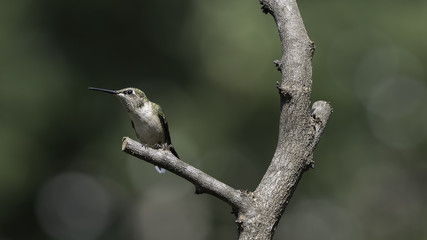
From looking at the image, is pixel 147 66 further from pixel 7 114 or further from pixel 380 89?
pixel 380 89

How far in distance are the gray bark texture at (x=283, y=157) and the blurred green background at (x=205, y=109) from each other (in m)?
8.37

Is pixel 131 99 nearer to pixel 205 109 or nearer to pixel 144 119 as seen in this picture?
pixel 144 119

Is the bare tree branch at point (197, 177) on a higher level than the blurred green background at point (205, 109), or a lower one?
lower

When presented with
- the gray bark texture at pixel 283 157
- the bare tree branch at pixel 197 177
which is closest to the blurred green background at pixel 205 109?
the gray bark texture at pixel 283 157

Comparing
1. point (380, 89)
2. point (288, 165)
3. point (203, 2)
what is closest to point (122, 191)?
point (203, 2)

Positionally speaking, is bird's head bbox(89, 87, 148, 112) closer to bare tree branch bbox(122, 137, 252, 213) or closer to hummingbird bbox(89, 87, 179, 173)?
hummingbird bbox(89, 87, 179, 173)

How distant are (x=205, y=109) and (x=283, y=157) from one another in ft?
37.8

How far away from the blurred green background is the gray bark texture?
27.5 feet

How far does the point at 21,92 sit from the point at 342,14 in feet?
22.6

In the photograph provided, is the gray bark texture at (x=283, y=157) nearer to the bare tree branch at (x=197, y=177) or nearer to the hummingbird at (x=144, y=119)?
the bare tree branch at (x=197, y=177)

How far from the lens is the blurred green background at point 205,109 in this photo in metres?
13.5

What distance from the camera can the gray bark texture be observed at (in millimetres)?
3826

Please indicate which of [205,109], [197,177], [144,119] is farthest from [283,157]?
Result: [205,109]

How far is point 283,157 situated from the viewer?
3.91 meters
